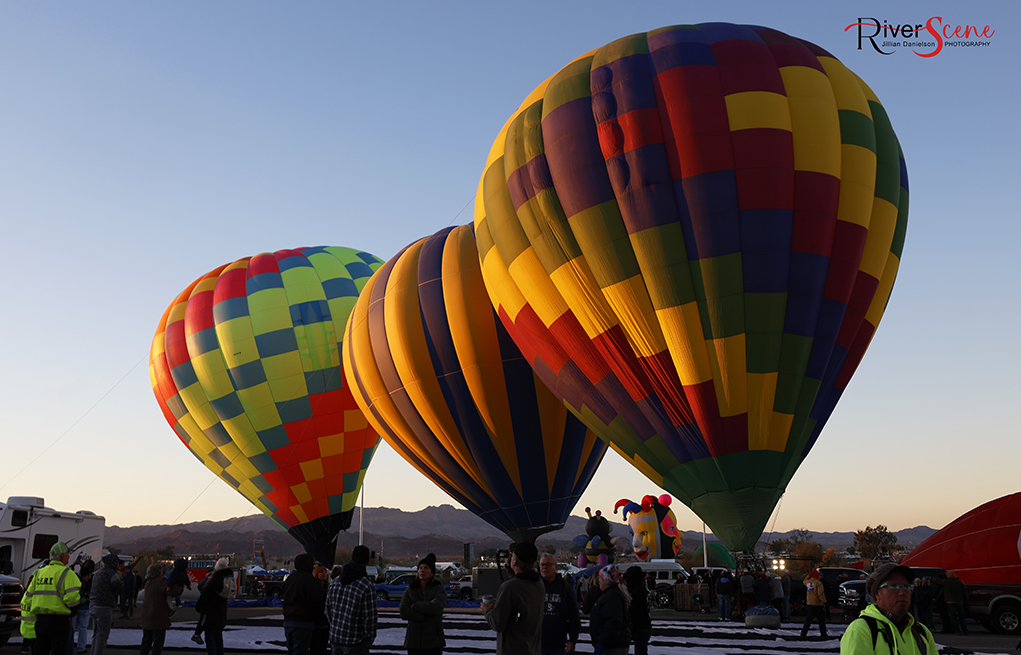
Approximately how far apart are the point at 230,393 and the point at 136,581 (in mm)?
4782

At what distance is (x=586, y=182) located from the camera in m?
11.6

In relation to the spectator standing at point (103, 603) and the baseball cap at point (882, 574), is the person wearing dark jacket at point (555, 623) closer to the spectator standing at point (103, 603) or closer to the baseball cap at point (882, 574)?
the baseball cap at point (882, 574)

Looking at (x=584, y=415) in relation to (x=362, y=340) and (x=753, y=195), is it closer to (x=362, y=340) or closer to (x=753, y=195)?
(x=753, y=195)

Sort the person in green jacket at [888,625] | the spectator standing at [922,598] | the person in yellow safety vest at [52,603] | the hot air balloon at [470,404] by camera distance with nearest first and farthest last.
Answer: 1. the person in green jacket at [888,625]
2. the person in yellow safety vest at [52,603]
3. the spectator standing at [922,598]
4. the hot air balloon at [470,404]

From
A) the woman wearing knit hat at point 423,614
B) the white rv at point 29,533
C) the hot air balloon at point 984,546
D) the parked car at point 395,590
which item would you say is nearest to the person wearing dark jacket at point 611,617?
Answer: the woman wearing knit hat at point 423,614

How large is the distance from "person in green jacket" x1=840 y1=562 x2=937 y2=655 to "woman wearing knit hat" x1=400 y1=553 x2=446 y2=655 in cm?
363

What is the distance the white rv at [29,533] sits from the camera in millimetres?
14617

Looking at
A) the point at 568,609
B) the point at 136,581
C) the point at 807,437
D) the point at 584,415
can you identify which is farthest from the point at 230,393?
the point at 568,609

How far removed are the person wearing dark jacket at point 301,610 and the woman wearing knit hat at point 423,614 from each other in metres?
1.58

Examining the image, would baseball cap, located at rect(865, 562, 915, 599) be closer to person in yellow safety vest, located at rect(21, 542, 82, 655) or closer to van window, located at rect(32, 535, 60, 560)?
person in yellow safety vest, located at rect(21, 542, 82, 655)

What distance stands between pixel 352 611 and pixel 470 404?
30.3ft

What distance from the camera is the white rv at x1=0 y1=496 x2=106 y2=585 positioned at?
14617 mm

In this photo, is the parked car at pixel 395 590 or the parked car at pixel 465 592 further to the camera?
the parked car at pixel 465 592

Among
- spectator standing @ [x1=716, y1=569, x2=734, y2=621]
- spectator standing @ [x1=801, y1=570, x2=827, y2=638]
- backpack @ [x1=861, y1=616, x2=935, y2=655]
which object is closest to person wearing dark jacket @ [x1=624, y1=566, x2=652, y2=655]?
backpack @ [x1=861, y1=616, x2=935, y2=655]
